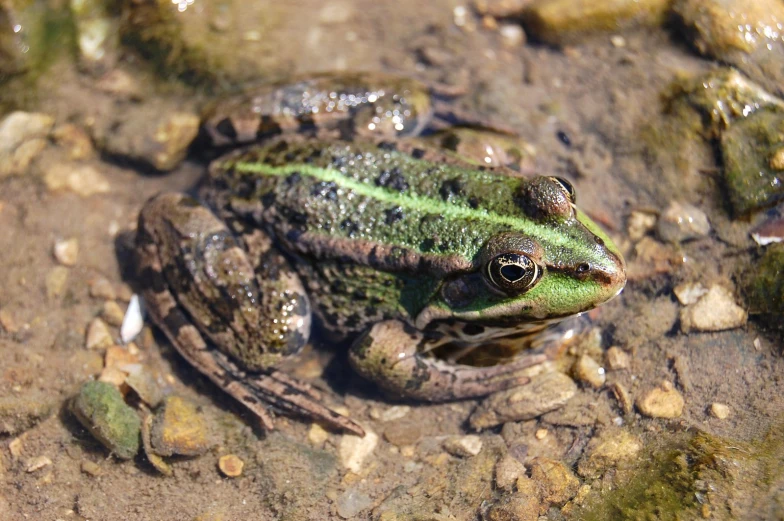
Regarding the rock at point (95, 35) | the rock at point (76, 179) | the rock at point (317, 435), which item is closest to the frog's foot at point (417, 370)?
the rock at point (317, 435)

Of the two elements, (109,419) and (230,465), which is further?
(230,465)

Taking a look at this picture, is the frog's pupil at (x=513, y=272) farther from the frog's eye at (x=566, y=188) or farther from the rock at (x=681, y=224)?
the rock at (x=681, y=224)

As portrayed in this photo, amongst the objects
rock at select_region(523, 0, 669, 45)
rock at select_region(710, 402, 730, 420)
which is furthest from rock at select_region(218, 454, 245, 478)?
rock at select_region(523, 0, 669, 45)

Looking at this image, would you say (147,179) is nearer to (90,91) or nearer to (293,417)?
(90,91)

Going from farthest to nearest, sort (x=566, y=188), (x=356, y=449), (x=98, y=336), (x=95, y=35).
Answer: (x=95, y=35), (x=98, y=336), (x=356, y=449), (x=566, y=188)

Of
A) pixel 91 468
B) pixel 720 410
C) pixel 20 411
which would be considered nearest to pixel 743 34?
pixel 720 410

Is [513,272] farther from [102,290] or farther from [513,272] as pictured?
[102,290]

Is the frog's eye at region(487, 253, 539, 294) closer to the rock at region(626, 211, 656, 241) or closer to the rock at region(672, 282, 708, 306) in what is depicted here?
the rock at region(672, 282, 708, 306)

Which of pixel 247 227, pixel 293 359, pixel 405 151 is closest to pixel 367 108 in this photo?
pixel 405 151
